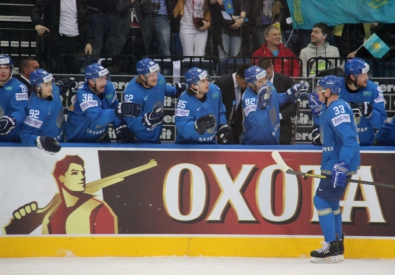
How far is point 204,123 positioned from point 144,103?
2.74 ft

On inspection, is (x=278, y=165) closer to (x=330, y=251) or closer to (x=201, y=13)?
(x=330, y=251)

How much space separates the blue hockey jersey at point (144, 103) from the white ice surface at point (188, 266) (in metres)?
1.27

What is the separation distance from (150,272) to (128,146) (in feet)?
4.66

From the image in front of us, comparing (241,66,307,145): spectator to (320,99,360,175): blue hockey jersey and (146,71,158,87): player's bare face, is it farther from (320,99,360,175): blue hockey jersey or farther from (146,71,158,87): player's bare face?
(146,71,158,87): player's bare face

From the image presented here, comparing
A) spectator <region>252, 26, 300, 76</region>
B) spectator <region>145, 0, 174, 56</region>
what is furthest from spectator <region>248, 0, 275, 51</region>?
spectator <region>145, 0, 174, 56</region>

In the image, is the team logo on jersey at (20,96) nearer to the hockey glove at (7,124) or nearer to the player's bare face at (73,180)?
the hockey glove at (7,124)

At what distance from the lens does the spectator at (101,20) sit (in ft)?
30.8

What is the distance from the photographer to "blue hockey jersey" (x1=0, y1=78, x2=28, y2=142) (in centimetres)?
723

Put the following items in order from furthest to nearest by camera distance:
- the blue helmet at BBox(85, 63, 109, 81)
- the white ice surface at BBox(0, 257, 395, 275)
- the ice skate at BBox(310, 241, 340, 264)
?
1. the blue helmet at BBox(85, 63, 109, 81)
2. the ice skate at BBox(310, 241, 340, 264)
3. the white ice surface at BBox(0, 257, 395, 275)

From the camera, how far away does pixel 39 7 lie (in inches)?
370

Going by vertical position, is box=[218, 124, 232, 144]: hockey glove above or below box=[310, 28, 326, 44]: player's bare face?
below

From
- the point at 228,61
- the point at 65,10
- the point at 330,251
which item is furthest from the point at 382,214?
the point at 65,10

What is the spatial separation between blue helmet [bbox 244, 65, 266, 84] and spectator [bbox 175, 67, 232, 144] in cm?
36

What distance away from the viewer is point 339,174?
6.55 m
